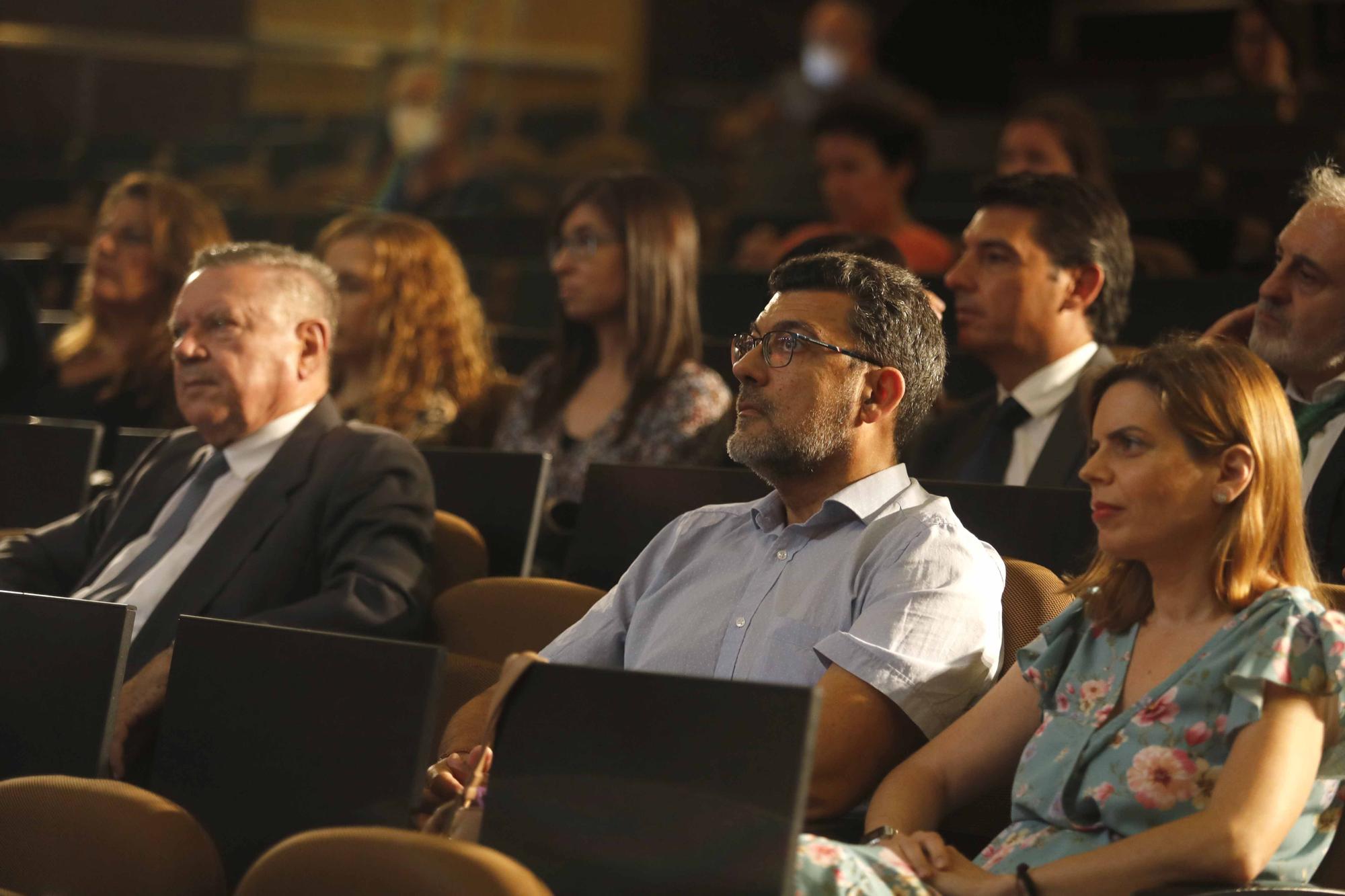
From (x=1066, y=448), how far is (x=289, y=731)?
1518 millimetres

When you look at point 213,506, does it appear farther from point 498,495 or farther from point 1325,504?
point 1325,504

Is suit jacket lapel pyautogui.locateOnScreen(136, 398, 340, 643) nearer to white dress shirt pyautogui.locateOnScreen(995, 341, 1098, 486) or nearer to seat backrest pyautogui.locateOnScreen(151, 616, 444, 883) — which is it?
seat backrest pyautogui.locateOnScreen(151, 616, 444, 883)

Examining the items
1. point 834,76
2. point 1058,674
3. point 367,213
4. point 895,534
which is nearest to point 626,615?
point 895,534

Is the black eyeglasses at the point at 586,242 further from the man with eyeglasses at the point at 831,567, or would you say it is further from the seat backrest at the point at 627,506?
the man with eyeglasses at the point at 831,567

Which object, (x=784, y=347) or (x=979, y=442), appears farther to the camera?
(x=979, y=442)

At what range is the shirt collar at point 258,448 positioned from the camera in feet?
9.21

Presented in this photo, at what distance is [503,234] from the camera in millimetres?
5996

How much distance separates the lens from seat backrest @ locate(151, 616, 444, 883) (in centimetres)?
179

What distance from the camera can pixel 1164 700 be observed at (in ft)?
5.62

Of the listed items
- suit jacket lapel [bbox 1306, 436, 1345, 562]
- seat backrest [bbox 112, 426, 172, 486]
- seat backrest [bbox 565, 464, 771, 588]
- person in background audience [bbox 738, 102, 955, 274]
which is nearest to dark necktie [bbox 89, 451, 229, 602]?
seat backrest [bbox 112, 426, 172, 486]

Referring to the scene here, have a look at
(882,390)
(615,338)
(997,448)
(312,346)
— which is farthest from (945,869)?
(615,338)

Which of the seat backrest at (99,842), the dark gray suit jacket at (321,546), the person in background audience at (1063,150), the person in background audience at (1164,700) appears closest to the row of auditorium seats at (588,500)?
the dark gray suit jacket at (321,546)

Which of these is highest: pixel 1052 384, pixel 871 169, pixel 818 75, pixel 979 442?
pixel 818 75

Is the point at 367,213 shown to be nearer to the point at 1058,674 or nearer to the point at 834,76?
the point at 1058,674
